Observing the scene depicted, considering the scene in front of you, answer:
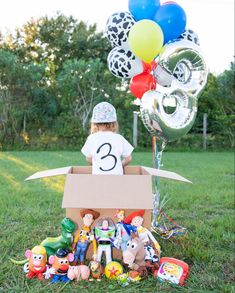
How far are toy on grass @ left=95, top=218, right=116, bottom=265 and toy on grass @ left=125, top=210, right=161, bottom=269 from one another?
11 centimetres

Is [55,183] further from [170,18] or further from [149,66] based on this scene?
[170,18]

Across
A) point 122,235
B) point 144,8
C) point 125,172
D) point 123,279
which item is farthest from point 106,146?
point 144,8

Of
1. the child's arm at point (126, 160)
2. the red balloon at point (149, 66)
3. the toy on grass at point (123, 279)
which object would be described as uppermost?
the red balloon at point (149, 66)

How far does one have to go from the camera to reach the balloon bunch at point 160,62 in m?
2.65

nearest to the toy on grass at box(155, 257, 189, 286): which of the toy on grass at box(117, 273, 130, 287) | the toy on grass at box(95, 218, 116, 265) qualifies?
the toy on grass at box(117, 273, 130, 287)

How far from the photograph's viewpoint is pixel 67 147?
11.2 m

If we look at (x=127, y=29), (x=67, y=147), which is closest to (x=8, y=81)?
(x=67, y=147)

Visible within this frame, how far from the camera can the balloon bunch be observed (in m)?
2.65

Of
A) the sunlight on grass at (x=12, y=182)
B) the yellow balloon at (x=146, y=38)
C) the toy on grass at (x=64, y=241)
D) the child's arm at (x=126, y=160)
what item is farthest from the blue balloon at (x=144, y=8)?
the sunlight on grass at (x=12, y=182)

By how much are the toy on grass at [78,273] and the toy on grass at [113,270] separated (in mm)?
101

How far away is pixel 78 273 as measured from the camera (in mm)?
2230

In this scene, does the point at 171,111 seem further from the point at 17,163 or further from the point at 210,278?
the point at 17,163

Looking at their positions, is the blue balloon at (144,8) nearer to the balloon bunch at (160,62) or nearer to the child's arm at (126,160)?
the balloon bunch at (160,62)

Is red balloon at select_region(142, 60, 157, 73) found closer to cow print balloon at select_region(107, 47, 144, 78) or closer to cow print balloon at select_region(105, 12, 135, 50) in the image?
cow print balloon at select_region(107, 47, 144, 78)
